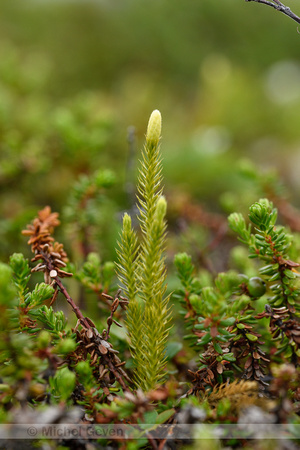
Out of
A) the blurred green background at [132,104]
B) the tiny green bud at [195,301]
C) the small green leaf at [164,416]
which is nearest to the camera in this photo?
the small green leaf at [164,416]

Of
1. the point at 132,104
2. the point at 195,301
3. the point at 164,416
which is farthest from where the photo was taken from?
the point at 132,104

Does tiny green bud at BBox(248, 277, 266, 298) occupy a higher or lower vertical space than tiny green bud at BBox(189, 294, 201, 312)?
higher

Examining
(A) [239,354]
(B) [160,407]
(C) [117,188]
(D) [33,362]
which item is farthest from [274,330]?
(C) [117,188]

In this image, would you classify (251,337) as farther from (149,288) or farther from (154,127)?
(154,127)

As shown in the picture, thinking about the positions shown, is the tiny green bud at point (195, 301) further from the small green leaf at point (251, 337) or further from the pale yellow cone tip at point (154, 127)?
the pale yellow cone tip at point (154, 127)

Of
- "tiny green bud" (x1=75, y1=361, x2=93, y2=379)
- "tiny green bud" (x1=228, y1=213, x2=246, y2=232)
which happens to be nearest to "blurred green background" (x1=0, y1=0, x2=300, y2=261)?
"tiny green bud" (x1=228, y1=213, x2=246, y2=232)

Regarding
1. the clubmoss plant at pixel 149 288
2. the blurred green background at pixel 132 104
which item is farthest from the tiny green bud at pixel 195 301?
the blurred green background at pixel 132 104

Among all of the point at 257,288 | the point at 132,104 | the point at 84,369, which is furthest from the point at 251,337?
the point at 132,104

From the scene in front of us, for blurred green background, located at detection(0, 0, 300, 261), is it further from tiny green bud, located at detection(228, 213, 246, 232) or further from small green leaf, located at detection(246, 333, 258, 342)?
small green leaf, located at detection(246, 333, 258, 342)
